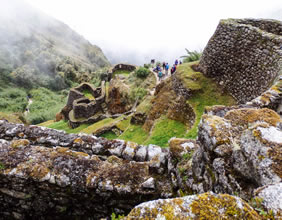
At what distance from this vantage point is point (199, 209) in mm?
1674

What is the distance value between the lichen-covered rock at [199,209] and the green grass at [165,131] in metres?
7.46

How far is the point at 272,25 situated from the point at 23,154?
1380cm

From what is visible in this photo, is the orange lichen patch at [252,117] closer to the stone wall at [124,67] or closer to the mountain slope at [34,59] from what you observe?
the stone wall at [124,67]

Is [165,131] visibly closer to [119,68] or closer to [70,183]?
[70,183]

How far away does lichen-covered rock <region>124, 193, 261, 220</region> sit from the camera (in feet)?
5.19

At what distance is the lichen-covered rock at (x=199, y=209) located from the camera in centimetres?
158

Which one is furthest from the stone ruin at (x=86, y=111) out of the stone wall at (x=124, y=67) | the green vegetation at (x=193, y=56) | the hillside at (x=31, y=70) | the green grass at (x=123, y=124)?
the hillside at (x=31, y=70)

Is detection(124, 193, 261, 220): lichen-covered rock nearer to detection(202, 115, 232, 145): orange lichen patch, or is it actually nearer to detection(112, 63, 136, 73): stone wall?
detection(202, 115, 232, 145): orange lichen patch

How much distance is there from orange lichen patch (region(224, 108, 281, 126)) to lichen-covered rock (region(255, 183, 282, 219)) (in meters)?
1.30

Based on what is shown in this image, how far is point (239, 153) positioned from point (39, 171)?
4049 millimetres

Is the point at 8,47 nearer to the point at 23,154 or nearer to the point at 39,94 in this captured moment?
the point at 39,94

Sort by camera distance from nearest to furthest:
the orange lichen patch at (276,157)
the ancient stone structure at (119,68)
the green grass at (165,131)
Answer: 1. the orange lichen patch at (276,157)
2. the green grass at (165,131)
3. the ancient stone structure at (119,68)

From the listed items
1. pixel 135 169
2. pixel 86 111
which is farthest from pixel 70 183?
pixel 86 111

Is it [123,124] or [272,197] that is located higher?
[272,197]
